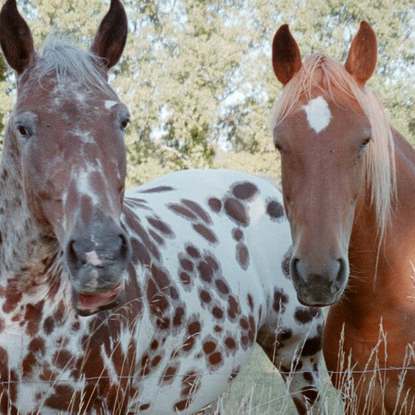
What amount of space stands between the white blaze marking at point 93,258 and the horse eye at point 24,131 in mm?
619

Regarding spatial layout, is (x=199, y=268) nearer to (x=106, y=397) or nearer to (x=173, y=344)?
(x=173, y=344)

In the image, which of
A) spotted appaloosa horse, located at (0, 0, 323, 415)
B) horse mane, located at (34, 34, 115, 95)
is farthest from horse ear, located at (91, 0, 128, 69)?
horse mane, located at (34, 34, 115, 95)

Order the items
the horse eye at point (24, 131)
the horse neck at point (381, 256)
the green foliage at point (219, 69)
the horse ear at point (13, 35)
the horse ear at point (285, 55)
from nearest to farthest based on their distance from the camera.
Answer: the horse eye at point (24, 131) → the horse ear at point (13, 35) → the horse neck at point (381, 256) → the horse ear at point (285, 55) → the green foliage at point (219, 69)

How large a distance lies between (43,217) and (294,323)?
235 centimetres

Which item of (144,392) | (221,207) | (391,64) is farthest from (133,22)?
(144,392)

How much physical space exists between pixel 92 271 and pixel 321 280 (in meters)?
0.93

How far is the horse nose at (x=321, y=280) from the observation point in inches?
105

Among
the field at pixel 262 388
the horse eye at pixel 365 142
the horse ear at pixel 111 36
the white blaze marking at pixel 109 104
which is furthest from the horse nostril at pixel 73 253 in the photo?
the field at pixel 262 388

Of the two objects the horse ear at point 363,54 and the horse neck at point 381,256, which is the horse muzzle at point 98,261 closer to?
the horse neck at point 381,256

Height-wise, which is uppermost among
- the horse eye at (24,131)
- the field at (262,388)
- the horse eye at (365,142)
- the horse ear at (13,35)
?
the horse ear at (13,35)

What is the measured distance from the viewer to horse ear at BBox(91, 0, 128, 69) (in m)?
3.11

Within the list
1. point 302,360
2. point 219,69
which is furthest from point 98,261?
point 219,69

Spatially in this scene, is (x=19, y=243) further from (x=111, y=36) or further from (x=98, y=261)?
(x=111, y=36)

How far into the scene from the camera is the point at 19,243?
2795 millimetres
